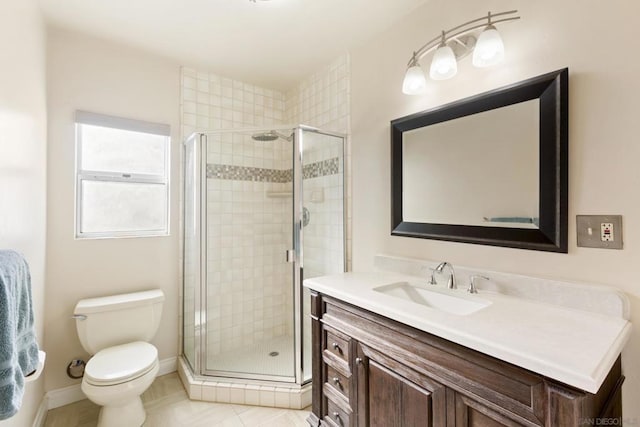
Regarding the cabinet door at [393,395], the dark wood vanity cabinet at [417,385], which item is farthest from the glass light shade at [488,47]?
the cabinet door at [393,395]

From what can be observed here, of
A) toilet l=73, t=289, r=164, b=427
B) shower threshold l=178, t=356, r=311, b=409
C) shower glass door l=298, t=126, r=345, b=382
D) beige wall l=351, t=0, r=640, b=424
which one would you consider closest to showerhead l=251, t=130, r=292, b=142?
shower glass door l=298, t=126, r=345, b=382

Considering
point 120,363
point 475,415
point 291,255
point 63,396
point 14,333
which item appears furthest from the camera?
point 291,255

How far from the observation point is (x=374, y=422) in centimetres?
129

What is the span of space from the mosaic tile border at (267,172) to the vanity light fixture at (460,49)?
80 cm

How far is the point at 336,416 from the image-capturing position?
4.97 feet

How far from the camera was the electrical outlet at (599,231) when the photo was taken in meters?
1.10

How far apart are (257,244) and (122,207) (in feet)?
3.42

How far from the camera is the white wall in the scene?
1165 mm

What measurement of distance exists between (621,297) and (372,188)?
1302mm

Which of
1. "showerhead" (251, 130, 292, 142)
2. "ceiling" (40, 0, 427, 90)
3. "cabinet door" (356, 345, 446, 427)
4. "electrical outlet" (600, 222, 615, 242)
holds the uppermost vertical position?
"ceiling" (40, 0, 427, 90)

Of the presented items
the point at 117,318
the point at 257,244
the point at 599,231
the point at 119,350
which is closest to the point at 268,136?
the point at 257,244

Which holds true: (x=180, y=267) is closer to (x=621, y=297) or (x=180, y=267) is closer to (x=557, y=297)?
(x=557, y=297)

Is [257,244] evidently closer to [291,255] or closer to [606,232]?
[291,255]

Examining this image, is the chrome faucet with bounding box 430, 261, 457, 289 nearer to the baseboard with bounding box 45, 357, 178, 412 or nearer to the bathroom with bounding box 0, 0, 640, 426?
the bathroom with bounding box 0, 0, 640, 426
